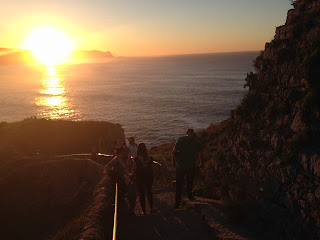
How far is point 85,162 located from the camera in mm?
18016

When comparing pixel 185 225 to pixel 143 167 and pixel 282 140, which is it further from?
pixel 282 140

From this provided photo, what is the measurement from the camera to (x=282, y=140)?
8.99 meters

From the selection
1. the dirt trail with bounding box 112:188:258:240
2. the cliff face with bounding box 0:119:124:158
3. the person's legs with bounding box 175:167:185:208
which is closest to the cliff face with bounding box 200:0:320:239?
the dirt trail with bounding box 112:188:258:240

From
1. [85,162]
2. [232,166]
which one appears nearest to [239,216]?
[232,166]

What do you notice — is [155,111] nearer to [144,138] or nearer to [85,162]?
[144,138]

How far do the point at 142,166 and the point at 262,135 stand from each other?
17.2 ft

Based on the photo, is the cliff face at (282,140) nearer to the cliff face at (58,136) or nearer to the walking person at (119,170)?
the walking person at (119,170)

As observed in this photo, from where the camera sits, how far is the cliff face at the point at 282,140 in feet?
23.9

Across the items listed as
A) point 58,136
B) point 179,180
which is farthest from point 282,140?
point 58,136

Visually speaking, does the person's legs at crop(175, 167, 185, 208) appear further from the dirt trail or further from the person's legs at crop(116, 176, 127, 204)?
the person's legs at crop(116, 176, 127, 204)

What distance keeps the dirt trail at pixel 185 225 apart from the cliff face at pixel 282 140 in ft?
→ 3.27

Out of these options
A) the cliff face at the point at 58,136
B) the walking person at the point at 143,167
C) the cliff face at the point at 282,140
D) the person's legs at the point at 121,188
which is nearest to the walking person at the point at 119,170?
the person's legs at the point at 121,188

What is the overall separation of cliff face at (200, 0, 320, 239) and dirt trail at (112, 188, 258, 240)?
1.00 m

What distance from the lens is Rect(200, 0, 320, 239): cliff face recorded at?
7270mm
